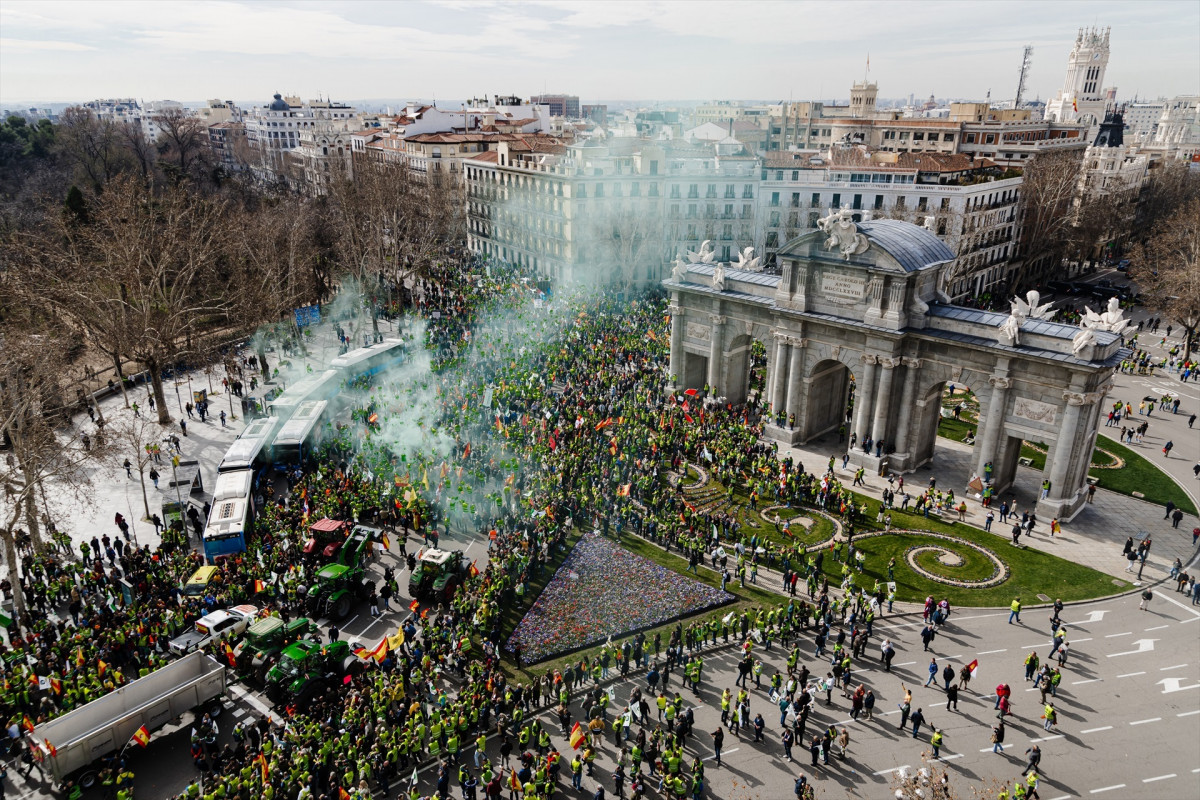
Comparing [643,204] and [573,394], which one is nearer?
[573,394]

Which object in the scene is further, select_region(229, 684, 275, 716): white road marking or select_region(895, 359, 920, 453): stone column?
select_region(895, 359, 920, 453): stone column

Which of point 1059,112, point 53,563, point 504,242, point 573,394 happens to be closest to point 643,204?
point 504,242

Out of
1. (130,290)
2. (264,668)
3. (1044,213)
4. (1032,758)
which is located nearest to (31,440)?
(264,668)

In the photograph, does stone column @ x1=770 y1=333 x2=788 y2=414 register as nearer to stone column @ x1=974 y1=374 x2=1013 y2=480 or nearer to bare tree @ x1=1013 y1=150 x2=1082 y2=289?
stone column @ x1=974 y1=374 x2=1013 y2=480

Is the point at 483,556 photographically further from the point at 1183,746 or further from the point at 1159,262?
the point at 1159,262

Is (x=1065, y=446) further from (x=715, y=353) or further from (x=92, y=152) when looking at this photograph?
(x=92, y=152)

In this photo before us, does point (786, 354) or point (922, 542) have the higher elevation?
point (786, 354)

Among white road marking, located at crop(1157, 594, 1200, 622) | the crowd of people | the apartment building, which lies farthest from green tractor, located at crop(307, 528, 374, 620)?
the apartment building
